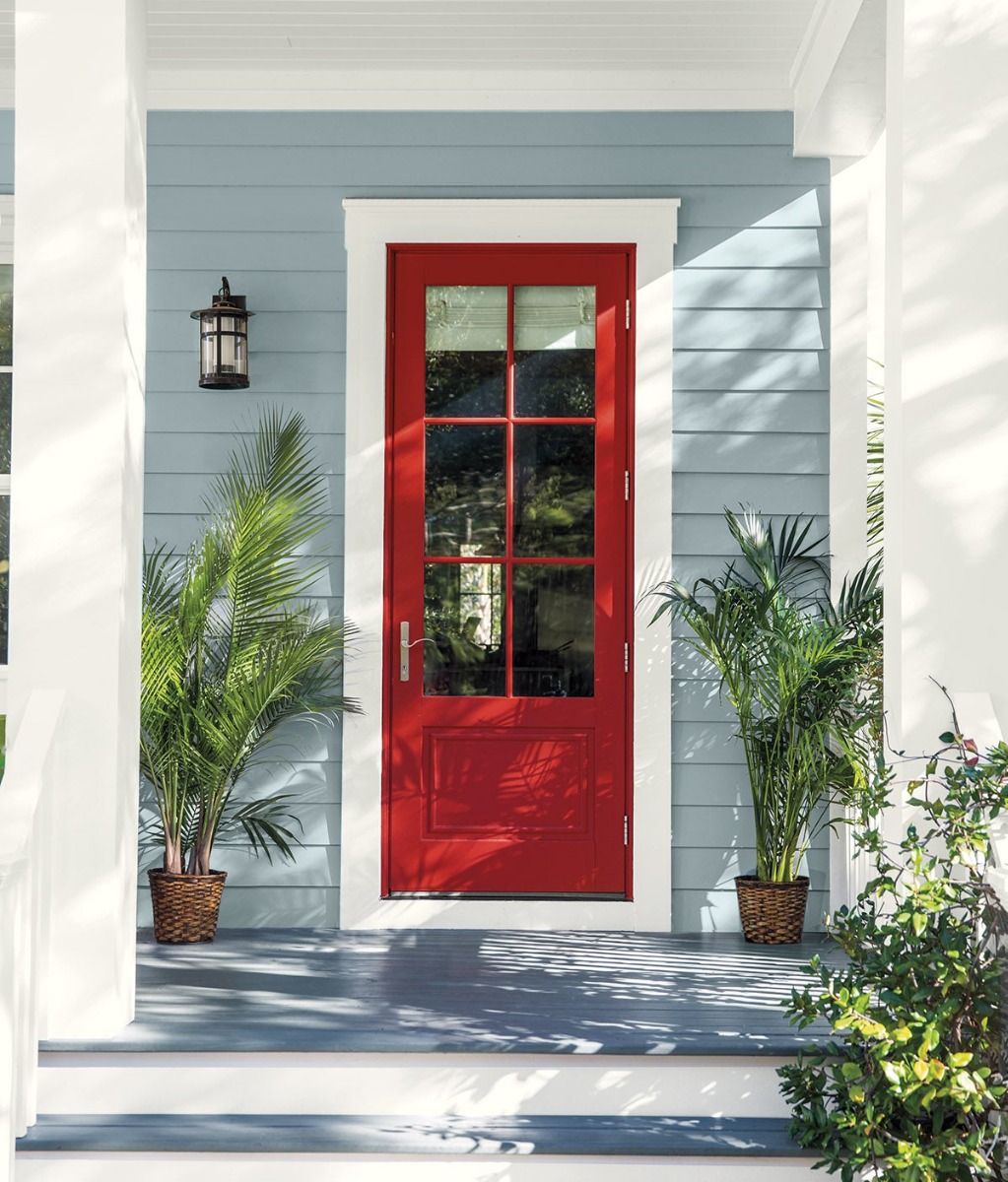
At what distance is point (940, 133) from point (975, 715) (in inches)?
49.9

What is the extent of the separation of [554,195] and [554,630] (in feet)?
4.87

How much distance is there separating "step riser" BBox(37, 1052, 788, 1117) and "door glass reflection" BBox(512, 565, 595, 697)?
1627 mm

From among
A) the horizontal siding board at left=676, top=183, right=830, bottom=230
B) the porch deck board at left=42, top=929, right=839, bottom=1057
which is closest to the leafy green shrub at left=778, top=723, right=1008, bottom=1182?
the porch deck board at left=42, top=929, right=839, bottom=1057

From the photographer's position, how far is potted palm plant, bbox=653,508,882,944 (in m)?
3.78

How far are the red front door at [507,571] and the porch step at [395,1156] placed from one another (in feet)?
5.10

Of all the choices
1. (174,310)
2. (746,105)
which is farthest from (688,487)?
(174,310)

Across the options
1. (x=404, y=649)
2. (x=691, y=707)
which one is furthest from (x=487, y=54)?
(x=691, y=707)

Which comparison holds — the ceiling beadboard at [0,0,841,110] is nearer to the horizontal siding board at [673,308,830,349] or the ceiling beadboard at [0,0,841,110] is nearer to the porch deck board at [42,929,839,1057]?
the horizontal siding board at [673,308,830,349]

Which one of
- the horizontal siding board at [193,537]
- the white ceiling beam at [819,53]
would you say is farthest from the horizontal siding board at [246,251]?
the white ceiling beam at [819,53]

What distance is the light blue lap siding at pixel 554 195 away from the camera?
14.0 ft

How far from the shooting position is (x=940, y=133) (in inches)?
108

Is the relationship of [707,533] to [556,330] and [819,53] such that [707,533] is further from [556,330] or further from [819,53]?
[819,53]

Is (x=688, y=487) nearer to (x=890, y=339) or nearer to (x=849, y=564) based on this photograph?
(x=849, y=564)

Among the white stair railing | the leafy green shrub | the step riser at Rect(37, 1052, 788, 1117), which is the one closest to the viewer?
the leafy green shrub
